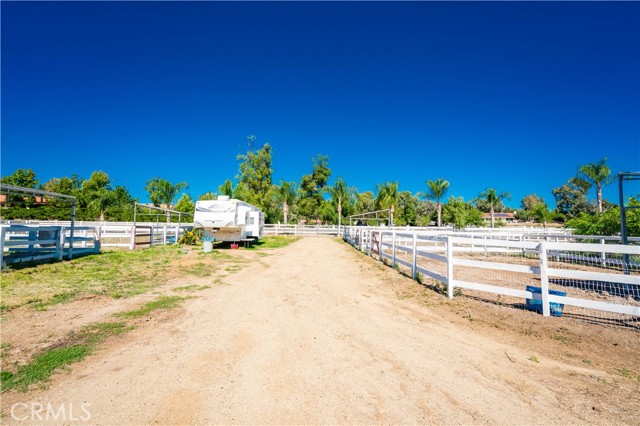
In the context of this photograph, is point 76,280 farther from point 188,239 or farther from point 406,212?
point 406,212

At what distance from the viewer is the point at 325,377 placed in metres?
3.30

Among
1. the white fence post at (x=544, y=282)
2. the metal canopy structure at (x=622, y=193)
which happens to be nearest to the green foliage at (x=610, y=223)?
the metal canopy structure at (x=622, y=193)

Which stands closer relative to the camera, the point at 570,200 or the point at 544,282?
the point at 544,282

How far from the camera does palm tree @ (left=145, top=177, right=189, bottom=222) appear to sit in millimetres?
44500

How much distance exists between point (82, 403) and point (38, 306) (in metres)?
4.04

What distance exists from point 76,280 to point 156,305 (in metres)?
3.74

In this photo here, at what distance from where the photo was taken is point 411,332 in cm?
476

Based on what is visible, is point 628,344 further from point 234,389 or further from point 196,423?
point 196,423

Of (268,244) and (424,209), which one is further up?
(424,209)

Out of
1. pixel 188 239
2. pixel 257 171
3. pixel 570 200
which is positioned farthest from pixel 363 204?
pixel 570 200

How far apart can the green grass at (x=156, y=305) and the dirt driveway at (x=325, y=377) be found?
71 cm

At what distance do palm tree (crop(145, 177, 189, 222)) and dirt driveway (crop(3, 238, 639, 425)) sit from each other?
146ft

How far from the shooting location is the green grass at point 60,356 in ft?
10.0

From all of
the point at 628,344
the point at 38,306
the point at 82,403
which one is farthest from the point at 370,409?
the point at 38,306
